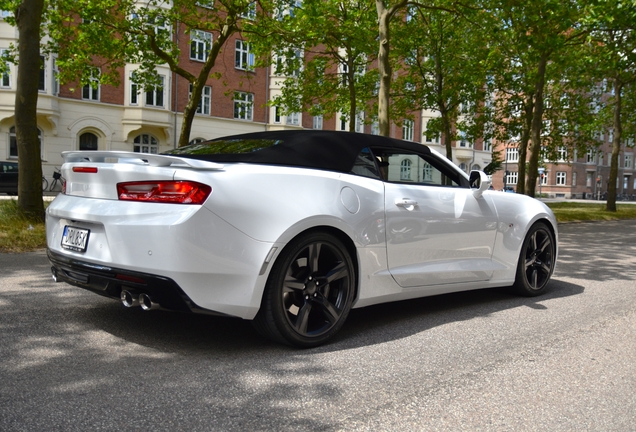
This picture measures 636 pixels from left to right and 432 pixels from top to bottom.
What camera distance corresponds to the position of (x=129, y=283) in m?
3.66

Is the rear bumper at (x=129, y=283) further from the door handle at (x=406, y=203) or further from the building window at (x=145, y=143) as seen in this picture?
the building window at (x=145, y=143)

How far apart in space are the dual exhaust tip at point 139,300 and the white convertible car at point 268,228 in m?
0.01

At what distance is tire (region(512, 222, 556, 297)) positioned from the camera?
612 cm

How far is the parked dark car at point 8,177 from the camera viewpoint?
89.3ft

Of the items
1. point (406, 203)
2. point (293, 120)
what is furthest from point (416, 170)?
point (293, 120)

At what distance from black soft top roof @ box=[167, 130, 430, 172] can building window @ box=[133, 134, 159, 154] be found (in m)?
33.1

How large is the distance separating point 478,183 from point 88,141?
33.0 m

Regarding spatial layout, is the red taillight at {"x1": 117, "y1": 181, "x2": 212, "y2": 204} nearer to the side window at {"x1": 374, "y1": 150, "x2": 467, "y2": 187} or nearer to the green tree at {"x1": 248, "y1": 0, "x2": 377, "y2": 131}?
the side window at {"x1": 374, "y1": 150, "x2": 467, "y2": 187}

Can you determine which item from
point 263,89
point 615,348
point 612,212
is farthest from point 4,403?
point 263,89

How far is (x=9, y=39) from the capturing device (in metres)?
30.3

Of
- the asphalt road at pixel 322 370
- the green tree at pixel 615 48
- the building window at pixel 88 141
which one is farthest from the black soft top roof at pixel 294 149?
the building window at pixel 88 141

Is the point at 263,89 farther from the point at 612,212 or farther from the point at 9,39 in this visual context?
the point at 612,212

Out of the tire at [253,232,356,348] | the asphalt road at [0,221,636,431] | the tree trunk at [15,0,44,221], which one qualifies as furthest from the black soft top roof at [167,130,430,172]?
the tree trunk at [15,0,44,221]

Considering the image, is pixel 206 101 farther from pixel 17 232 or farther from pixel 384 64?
pixel 17 232
